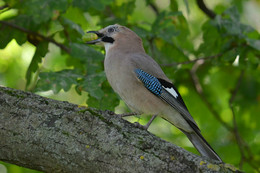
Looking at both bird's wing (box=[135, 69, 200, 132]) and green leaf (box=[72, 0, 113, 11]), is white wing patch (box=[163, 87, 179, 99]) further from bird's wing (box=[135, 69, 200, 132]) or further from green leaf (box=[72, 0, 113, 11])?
green leaf (box=[72, 0, 113, 11])

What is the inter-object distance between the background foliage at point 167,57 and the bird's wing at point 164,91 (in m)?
0.38

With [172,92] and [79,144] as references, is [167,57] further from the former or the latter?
[79,144]

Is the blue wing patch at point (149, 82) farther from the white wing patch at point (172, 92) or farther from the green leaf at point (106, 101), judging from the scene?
the green leaf at point (106, 101)

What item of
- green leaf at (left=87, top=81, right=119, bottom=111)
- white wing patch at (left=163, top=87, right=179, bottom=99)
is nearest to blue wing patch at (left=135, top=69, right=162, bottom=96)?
white wing patch at (left=163, top=87, right=179, bottom=99)

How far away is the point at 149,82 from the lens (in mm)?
4109

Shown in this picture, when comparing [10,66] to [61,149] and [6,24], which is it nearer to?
[6,24]

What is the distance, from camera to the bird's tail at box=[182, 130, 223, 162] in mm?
3769

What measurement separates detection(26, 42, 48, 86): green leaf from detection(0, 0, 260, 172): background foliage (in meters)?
0.01

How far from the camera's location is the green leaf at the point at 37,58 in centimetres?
449

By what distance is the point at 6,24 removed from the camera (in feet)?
15.4

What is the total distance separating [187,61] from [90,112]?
7.68 feet

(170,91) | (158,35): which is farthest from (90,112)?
(158,35)

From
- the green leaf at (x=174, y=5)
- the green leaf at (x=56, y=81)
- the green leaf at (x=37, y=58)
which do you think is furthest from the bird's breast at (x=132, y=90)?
the green leaf at (x=174, y=5)

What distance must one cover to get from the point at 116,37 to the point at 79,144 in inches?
85.7
